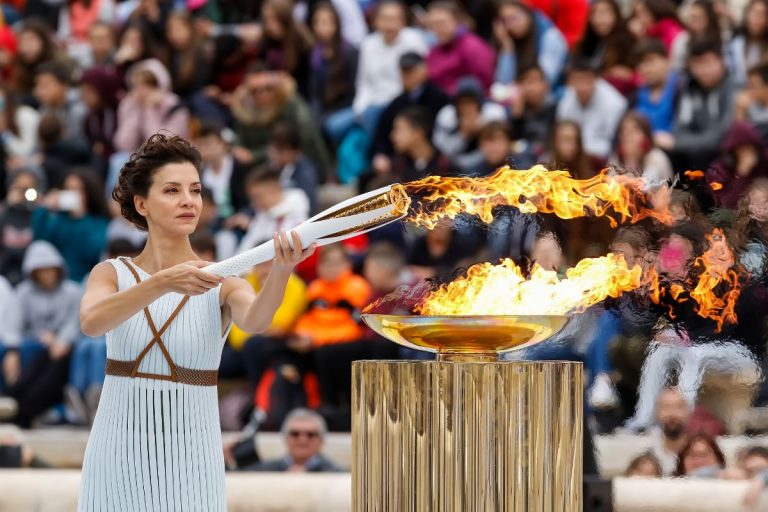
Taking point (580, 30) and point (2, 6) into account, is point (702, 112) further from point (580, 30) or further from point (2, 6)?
point (2, 6)

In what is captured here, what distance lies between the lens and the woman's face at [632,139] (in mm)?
8273

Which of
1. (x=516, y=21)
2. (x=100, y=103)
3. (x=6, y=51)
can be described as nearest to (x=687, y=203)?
(x=516, y=21)

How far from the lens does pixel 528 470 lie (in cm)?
390

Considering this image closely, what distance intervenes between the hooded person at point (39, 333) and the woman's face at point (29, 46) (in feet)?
8.37

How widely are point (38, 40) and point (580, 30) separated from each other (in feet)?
13.1

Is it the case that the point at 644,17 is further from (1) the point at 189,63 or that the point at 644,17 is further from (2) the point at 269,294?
(2) the point at 269,294

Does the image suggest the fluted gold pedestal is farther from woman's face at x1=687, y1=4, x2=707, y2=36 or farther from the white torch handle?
woman's face at x1=687, y1=4, x2=707, y2=36

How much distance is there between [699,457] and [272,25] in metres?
5.40

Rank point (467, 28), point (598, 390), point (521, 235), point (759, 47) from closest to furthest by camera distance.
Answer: point (521, 235) < point (598, 390) < point (759, 47) < point (467, 28)

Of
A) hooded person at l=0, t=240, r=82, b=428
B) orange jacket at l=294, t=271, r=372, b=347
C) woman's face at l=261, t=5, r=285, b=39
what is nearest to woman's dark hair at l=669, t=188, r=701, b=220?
orange jacket at l=294, t=271, r=372, b=347

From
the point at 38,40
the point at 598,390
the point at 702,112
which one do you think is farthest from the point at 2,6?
the point at 598,390

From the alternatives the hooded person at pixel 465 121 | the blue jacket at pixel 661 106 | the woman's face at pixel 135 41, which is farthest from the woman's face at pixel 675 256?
the woman's face at pixel 135 41

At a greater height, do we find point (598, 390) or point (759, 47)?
point (759, 47)

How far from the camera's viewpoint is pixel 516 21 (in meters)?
9.76
